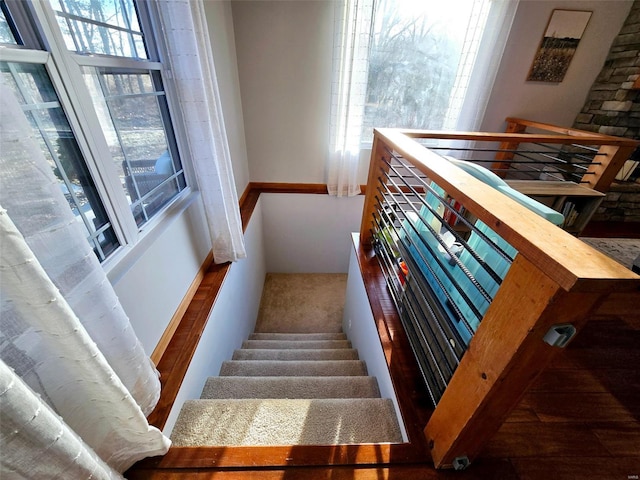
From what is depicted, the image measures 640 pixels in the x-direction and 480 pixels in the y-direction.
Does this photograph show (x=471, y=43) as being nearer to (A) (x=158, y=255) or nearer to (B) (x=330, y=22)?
(B) (x=330, y=22)

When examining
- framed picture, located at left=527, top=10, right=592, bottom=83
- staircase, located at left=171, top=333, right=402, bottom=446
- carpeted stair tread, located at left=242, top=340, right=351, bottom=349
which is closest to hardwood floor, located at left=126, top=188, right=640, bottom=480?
staircase, located at left=171, top=333, right=402, bottom=446

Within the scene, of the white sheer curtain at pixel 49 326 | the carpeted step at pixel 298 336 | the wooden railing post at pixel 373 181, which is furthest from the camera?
the carpeted step at pixel 298 336

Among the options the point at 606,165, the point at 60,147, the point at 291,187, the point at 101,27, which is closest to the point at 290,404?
the point at 60,147

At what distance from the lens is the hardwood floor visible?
835 millimetres

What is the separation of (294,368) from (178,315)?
752 millimetres

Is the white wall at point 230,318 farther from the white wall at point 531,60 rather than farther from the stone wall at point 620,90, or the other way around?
the stone wall at point 620,90

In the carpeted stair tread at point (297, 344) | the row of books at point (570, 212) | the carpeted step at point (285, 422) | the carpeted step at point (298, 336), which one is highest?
the row of books at point (570, 212)

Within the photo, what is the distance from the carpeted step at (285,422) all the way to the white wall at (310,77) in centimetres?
234

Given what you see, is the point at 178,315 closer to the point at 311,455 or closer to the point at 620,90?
the point at 311,455

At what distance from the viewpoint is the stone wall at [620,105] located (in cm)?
239

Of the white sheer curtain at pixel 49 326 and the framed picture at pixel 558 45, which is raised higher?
the framed picture at pixel 558 45

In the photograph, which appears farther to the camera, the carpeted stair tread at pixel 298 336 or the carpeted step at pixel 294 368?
the carpeted stair tread at pixel 298 336

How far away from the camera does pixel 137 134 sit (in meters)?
1.13

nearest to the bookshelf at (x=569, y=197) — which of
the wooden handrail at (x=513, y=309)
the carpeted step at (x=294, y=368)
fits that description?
the wooden handrail at (x=513, y=309)
